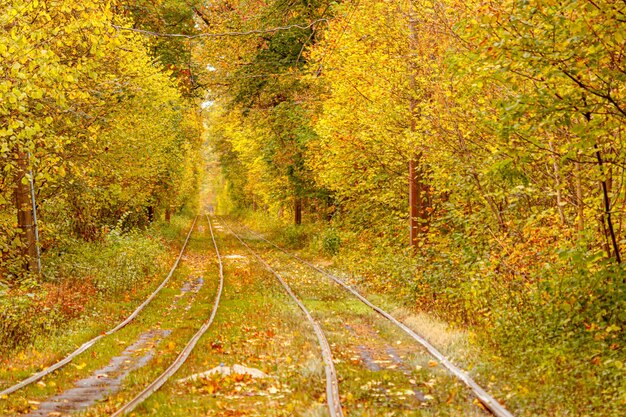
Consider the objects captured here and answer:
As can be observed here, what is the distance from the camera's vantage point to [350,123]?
20.9 m

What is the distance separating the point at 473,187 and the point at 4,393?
9.19 meters

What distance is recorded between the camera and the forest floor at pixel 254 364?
830cm

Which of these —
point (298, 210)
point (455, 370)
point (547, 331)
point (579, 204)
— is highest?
point (298, 210)

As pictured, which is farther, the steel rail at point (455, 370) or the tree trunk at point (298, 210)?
the tree trunk at point (298, 210)

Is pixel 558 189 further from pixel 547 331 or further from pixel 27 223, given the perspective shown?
pixel 27 223

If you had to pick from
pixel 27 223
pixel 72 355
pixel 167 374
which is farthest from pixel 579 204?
pixel 27 223

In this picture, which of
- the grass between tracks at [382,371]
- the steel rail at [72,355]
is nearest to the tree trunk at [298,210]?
Result: the steel rail at [72,355]

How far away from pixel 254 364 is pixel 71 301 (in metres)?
6.77

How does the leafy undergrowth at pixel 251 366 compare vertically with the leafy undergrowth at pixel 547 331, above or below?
below

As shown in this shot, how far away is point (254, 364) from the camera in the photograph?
10609mm

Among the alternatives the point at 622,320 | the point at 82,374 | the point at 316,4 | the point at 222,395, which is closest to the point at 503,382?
the point at 622,320

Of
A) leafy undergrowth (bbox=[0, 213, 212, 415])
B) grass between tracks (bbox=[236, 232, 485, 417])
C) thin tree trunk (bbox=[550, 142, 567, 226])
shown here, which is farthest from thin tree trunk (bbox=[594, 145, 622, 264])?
leafy undergrowth (bbox=[0, 213, 212, 415])

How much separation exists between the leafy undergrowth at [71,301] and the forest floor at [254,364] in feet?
0.35

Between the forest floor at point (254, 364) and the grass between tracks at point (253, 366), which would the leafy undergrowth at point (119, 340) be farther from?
the grass between tracks at point (253, 366)
